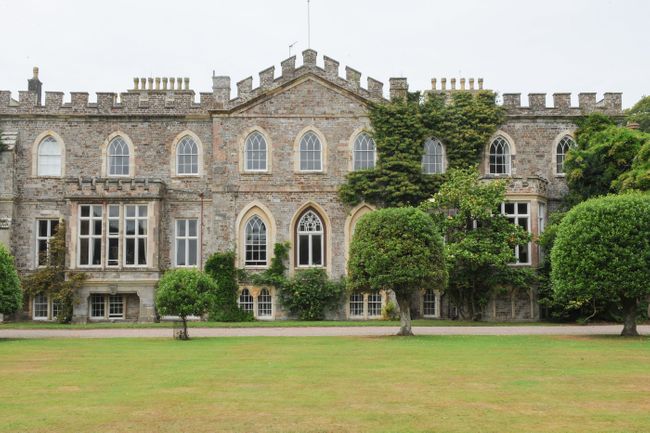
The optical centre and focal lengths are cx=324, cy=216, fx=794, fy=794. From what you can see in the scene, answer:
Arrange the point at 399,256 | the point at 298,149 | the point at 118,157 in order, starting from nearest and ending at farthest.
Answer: the point at 399,256
the point at 298,149
the point at 118,157

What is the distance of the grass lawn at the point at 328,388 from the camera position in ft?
37.0

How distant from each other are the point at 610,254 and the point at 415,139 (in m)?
14.2

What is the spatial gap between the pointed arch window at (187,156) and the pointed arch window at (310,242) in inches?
238

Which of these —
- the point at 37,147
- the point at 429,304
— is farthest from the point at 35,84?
the point at 429,304

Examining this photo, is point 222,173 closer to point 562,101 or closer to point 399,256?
point 399,256

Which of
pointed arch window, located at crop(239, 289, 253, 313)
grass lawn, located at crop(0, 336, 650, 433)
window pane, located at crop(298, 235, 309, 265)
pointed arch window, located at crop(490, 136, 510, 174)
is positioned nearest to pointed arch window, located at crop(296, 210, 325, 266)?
window pane, located at crop(298, 235, 309, 265)

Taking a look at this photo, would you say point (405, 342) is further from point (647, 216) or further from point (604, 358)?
point (647, 216)

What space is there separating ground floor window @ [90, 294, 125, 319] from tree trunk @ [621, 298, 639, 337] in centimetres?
2263

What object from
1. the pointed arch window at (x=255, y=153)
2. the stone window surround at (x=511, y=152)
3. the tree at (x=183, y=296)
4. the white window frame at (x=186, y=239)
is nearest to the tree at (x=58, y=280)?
the white window frame at (x=186, y=239)

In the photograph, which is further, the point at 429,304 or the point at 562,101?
the point at 562,101

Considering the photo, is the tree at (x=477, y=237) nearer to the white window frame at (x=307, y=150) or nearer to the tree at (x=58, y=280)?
the white window frame at (x=307, y=150)

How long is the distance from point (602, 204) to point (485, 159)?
1267cm

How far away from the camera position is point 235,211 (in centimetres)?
3838

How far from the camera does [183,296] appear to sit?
26750mm
